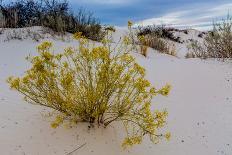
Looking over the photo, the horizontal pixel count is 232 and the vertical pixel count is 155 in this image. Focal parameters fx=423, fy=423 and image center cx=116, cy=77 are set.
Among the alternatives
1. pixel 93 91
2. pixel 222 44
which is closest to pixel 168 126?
pixel 93 91

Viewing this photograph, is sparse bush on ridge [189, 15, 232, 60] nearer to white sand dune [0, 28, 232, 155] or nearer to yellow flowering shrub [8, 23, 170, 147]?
white sand dune [0, 28, 232, 155]

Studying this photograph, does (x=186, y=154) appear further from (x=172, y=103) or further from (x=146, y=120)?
(x=172, y=103)

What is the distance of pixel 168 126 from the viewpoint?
15.9 feet

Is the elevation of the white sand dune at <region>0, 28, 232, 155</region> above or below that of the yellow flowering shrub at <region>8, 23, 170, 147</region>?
below

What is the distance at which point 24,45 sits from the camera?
732 centimetres

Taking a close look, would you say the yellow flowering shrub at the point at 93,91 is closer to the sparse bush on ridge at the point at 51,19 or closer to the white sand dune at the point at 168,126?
the white sand dune at the point at 168,126

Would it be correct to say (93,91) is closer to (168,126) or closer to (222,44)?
(168,126)

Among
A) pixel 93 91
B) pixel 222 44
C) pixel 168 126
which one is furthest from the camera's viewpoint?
pixel 222 44

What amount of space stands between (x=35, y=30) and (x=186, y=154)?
5011 millimetres

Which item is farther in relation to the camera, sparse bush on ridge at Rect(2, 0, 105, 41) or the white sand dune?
sparse bush on ridge at Rect(2, 0, 105, 41)

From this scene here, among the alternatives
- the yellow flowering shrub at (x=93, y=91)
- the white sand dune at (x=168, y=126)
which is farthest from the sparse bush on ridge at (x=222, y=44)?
the yellow flowering shrub at (x=93, y=91)

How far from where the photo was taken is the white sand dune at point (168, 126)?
4055 mm

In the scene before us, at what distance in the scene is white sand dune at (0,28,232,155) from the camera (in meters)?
4.05

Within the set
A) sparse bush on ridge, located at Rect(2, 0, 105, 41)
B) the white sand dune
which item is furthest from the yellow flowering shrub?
sparse bush on ridge, located at Rect(2, 0, 105, 41)
